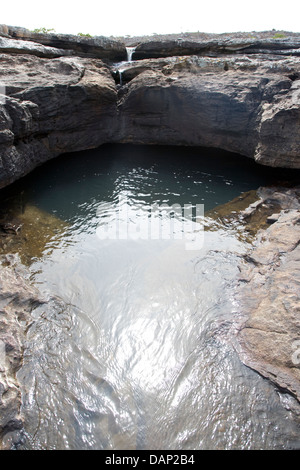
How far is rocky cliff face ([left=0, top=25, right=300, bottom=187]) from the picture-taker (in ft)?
29.8

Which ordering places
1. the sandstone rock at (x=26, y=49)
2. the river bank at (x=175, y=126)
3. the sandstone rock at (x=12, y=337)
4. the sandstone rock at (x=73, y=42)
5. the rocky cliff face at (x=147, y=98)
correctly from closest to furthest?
the sandstone rock at (x=12, y=337) < the river bank at (x=175, y=126) < the rocky cliff face at (x=147, y=98) < the sandstone rock at (x=26, y=49) < the sandstone rock at (x=73, y=42)

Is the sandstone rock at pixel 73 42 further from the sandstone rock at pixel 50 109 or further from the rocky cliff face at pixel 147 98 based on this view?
the sandstone rock at pixel 50 109

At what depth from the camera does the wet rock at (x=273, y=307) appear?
3.94 metres

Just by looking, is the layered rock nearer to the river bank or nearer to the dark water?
the river bank

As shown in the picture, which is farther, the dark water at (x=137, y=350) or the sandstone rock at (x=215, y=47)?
the sandstone rock at (x=215, y=47)

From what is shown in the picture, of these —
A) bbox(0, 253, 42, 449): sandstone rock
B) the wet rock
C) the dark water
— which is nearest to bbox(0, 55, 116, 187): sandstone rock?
the dark water

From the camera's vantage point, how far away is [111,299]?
5.54 m

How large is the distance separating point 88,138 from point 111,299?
8.90m

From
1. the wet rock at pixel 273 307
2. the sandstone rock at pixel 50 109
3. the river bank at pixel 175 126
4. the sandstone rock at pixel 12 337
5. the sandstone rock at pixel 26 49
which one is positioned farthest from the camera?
the sandstone rock at pixel 26 49

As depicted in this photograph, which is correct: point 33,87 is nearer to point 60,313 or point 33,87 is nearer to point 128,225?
point 128,225

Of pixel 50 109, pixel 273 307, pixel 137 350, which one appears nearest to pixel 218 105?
pixel 50 109

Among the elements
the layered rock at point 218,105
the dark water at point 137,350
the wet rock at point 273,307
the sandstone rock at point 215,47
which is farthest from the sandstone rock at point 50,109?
the wet rock at point 273,307

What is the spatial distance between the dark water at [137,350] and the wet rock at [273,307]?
20 cm
